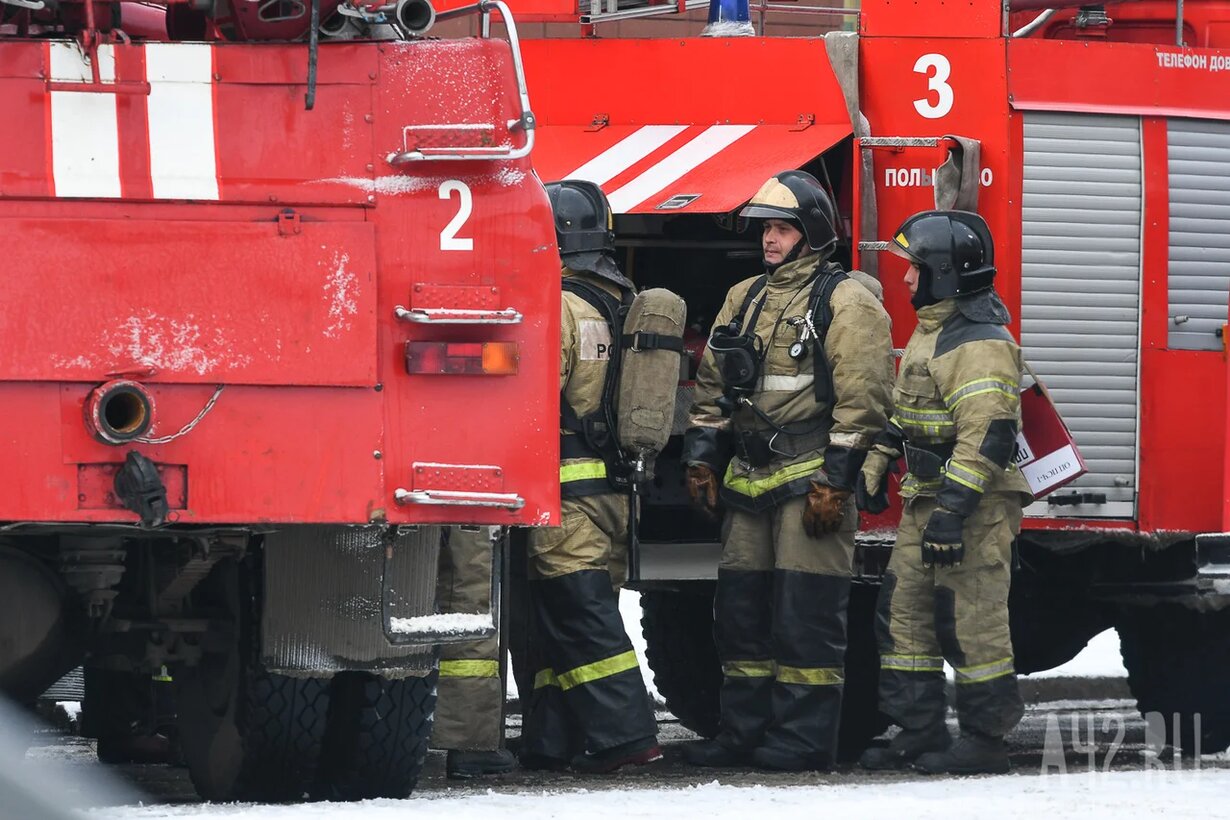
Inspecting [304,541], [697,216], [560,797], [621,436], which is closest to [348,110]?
[304,541]

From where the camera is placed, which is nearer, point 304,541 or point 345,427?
point 345,427

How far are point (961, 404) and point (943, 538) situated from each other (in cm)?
44

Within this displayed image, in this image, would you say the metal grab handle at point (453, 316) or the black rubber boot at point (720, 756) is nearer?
the metal grab handle at point (453, 316)

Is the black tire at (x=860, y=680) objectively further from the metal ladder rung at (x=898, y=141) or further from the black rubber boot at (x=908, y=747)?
the metal ladder rung at (x=898, y=141)

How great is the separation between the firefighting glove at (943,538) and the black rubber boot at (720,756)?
39.4 inches

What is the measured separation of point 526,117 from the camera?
5.01 metres

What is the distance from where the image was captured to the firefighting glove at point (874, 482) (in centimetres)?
713

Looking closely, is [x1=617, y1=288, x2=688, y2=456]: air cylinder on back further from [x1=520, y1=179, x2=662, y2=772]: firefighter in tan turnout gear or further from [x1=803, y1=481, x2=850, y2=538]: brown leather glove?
[x1=803, y1=481, x2=850, y2=538]: brown leather glove

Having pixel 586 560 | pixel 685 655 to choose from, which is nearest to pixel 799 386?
pixel 586 560

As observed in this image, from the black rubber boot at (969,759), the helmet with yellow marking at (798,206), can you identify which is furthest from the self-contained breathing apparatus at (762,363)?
the black rubber boot at (969,759)

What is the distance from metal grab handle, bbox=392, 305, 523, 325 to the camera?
4938 mm

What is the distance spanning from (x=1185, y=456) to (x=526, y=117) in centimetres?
362

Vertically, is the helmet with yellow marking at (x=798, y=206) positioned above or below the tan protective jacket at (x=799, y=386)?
above

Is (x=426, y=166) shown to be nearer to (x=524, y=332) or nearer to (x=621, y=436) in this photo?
(x=524, y=332)
